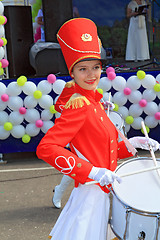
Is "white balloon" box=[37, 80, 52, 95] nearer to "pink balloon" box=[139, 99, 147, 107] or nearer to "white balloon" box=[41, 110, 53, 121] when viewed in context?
"white balloon" box=[41, 110, 53, 121]

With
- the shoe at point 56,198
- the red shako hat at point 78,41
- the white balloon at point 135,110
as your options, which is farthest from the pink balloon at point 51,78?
the red shako hat at point 78,41

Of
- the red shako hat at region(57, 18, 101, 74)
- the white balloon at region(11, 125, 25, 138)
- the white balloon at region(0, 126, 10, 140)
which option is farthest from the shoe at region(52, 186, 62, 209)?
the red shako hat at region(57, 18, 101, 74)

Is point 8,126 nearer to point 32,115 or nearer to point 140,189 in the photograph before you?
point 32,115

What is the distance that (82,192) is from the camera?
1.91 metres

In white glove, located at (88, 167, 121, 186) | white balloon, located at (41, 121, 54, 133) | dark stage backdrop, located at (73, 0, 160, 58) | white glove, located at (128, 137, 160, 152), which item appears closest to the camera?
white glove, located at (88, 167, 121, 186)

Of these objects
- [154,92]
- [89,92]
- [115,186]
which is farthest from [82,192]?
[154,92]

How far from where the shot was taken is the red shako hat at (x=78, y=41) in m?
1.75

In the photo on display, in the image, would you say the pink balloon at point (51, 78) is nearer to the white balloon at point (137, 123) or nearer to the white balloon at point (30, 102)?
the white balloon at point (30, 102)

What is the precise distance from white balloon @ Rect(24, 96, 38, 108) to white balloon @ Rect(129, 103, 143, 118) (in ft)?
4.41

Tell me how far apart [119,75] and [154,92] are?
0.54 meters

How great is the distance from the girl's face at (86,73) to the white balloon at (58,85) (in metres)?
2.73

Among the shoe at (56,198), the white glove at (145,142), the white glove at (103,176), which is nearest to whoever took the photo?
the white glove at (103,176)

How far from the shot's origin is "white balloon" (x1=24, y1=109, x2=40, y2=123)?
4.69 metres

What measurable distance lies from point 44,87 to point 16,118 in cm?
59
